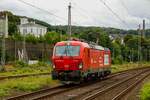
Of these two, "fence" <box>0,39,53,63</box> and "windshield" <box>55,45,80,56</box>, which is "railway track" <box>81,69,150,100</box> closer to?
"windshield" <box>55,45,80,56</box>

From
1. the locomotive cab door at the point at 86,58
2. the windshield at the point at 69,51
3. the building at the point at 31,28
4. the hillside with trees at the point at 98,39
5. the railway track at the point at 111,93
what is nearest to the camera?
the railway track at the point at 111,93

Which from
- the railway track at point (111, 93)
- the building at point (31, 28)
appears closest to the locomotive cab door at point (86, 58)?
the railway track at point (111, 93)

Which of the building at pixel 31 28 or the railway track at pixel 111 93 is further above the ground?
the building at pixel 31 28

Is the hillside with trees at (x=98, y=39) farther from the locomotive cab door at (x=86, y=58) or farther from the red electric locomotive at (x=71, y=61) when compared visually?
the red electric locomotive at (x=71, y=61)

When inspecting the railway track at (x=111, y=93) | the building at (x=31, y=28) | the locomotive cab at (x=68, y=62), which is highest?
the building at (x=31, y=28)

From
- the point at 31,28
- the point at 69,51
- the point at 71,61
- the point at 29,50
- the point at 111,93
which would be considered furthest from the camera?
the point at 31,28

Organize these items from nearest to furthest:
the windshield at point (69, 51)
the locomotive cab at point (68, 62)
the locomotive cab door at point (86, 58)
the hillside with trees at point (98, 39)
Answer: the locomotive cab at point (68, 62), the windshield at point (69, 51), the locomotive cab door at point (86, 58), the hillside with trees at point (98, 39)

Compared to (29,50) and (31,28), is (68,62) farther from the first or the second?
(31,28)

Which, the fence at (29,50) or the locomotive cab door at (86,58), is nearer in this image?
the locomotive cab door at (86,58)

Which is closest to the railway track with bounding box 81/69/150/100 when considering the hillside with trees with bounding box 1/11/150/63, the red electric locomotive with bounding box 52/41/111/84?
the red electric locomotive with bounding box 52/41/111/84

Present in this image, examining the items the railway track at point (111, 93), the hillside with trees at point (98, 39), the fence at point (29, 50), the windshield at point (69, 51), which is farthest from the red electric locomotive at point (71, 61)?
the hillside with trees at point (98, 39)

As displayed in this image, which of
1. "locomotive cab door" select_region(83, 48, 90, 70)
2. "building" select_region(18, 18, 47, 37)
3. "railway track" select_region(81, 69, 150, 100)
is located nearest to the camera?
"railway track" select_region(81, 69, 150, 100)

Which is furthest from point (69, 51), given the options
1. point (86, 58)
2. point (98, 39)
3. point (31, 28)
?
point (31, 28)

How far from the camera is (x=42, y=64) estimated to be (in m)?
58.0
